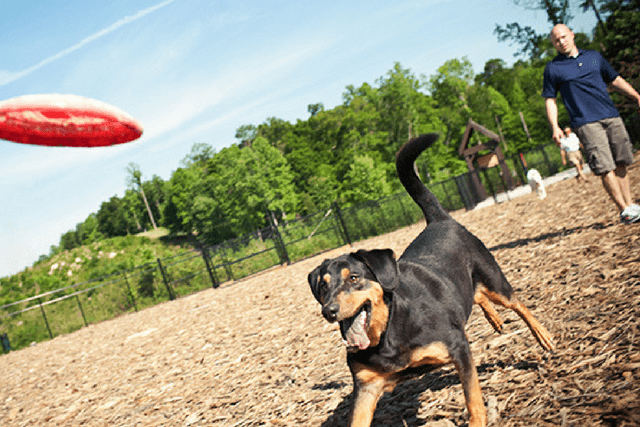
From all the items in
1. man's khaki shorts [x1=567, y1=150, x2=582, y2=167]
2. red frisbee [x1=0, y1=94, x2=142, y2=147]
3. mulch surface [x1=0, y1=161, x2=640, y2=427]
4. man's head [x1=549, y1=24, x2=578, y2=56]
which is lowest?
mulch surface [x1=0, y1=161, x2=640, y2=427]

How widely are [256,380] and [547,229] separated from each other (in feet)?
18.1

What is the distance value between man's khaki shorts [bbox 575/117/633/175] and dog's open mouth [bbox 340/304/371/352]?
419cm

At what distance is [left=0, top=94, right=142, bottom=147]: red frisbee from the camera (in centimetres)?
333

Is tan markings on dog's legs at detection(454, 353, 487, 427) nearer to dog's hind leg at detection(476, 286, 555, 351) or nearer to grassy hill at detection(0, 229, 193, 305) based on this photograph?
dog's hind leg at detection(476, 286, 555, 351)

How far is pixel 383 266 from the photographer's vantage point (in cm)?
283

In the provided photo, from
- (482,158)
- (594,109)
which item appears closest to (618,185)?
(594,109)

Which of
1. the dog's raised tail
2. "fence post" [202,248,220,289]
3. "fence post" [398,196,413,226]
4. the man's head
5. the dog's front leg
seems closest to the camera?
the dog's front leg

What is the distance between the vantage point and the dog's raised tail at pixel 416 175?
3574 millimetres

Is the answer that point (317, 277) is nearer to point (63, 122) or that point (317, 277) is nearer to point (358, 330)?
point (358, 330)

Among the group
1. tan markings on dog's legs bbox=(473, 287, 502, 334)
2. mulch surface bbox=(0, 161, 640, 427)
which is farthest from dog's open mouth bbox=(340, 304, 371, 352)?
tan markings on dog's legs bbox=(473, 287, 502, 334)

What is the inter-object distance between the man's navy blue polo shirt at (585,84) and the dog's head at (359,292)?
403 centimetres

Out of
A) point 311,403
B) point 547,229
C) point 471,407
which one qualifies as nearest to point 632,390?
point 471,407

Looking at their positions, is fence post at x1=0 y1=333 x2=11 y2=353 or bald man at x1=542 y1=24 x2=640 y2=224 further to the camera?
fence post at x1=0 y1=333 x2=11 y2=353

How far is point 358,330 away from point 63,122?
2.80 meters
